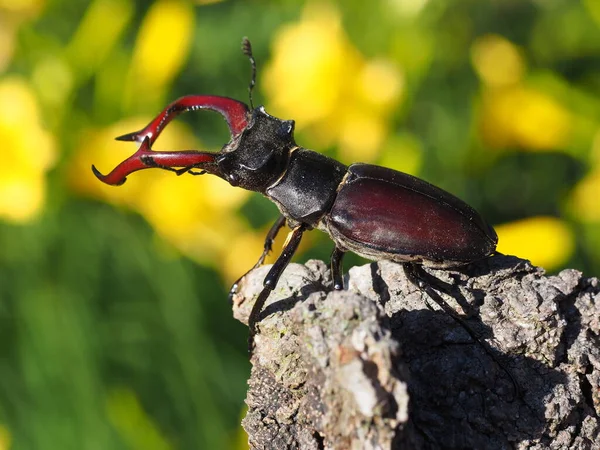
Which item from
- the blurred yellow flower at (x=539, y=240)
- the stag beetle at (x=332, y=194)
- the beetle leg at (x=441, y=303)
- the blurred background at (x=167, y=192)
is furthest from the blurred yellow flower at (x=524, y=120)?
the beetle leg at (x=441, y=303)

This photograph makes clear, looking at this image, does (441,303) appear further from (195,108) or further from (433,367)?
(195,108)

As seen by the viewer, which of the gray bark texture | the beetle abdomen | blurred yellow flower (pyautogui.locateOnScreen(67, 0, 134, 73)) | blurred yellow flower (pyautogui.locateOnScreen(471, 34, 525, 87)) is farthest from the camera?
blurred yellow flower (pyautogui.locateOnScreen(471, 34, 525, 87))

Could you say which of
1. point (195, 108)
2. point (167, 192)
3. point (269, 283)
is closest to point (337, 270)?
point (269, 283)

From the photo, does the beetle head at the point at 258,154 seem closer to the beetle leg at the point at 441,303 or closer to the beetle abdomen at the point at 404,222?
the beetle abdomen at the point at 404,222

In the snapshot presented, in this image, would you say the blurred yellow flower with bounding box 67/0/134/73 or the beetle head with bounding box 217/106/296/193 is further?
the blurred yellow flower with bounding box 67/0/134/73

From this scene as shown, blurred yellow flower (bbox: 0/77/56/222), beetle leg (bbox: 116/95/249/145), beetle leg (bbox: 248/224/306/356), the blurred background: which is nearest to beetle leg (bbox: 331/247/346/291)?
beetle leg (bbox: 248/224/306/356)

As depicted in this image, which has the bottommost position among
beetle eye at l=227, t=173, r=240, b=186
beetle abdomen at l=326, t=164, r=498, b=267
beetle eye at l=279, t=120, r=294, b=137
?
beetle eye at l=227, t=173, r=240, b=186

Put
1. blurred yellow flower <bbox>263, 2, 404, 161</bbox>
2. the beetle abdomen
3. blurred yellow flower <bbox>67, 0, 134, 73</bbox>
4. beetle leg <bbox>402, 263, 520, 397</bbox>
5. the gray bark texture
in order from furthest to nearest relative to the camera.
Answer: blurred yellow flower <bbox>67, 0, 134, 73</bbox> < blurred yellow flower <bbox>263, 2, 404, 161</bbox> < the beetle abdomen < beetle leg <bbox>402, 263, 520, 397</bbox> < the gray bark texture

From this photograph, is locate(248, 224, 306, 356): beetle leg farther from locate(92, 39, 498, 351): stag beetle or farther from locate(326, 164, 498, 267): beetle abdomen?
locate(326, 164, 498, 267): beetle abdomen
